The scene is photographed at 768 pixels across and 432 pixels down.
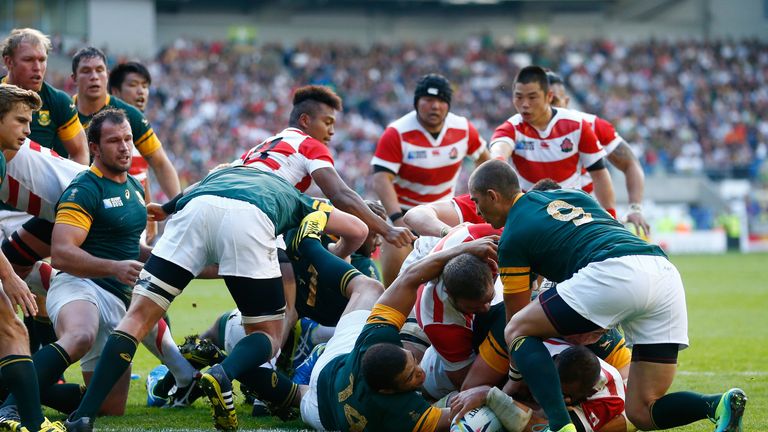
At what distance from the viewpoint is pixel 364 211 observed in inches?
279

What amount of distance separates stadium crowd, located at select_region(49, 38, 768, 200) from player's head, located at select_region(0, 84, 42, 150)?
25.2m

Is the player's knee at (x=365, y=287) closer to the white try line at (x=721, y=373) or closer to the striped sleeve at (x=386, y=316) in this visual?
the striped sleeve at (x=386, y=316)

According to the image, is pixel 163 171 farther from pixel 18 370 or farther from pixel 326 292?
pixel 18 370

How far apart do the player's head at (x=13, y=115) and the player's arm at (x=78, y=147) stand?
234cm

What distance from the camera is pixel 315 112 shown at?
7.91m

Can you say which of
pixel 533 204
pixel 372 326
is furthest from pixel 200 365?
pixel 533 204

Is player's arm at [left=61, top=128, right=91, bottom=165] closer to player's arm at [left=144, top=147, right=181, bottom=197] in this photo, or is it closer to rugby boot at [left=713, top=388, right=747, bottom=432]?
player's arm at [left=144, top=147, right=181, bottom=197]

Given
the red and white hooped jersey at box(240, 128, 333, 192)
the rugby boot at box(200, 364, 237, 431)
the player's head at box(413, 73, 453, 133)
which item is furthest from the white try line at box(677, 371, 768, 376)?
the rugby boot at box(200, 364, 237, 431)

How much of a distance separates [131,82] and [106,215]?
3.70 meters

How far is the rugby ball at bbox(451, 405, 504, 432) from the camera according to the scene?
5.39 meters

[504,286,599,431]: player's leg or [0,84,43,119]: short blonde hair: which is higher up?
[0,84,43,119]: short blonde hair

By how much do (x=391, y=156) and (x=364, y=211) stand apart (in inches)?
121

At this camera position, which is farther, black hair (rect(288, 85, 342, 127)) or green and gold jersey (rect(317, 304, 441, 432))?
black hair (rect(288, 85, 342, 127))

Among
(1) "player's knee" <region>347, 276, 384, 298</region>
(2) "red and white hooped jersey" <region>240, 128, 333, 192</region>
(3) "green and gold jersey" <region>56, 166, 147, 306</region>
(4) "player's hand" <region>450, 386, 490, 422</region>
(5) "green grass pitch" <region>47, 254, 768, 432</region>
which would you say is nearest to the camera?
(4) "player's hand" <region>450, 386, 490, 422</region>
